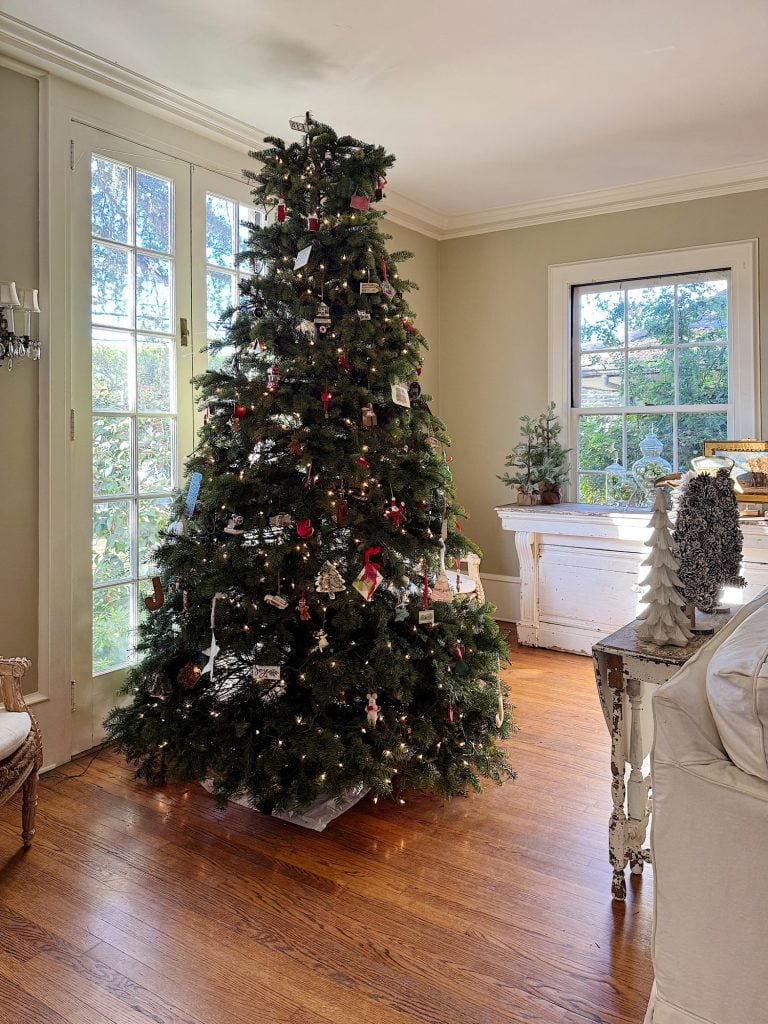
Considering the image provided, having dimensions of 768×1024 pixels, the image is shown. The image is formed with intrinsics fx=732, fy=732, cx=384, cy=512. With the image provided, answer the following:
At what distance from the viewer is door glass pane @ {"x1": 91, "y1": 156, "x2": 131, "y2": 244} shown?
3041 millimetres

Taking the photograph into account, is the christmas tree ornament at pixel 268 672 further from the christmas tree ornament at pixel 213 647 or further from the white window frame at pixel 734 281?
the white window frame at pixel 734 281

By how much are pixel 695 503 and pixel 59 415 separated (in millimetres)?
2372

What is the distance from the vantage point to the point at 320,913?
2.01 meters

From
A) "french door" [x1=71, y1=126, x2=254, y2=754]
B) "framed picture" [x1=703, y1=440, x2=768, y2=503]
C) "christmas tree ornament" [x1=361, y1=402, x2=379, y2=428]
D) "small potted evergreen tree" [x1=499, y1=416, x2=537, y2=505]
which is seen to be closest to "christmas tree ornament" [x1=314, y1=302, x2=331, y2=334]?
"christmas tree ornament" [x1=361, y1=402, x2=379, y2=428]

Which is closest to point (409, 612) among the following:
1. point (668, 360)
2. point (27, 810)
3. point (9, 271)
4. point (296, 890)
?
point (296, 890)

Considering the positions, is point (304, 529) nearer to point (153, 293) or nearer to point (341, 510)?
point (341, 510)

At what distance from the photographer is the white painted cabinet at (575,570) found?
165 inches

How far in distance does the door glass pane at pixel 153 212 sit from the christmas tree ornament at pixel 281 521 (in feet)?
5.04

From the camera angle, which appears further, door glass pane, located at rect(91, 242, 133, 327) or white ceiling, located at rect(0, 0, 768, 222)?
door glass pane, located at rect(91, 242, 133, 327)

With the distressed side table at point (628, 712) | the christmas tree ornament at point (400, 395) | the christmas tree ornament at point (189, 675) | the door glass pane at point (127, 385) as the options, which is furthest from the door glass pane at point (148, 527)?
the distressed side table at point (628, 712)

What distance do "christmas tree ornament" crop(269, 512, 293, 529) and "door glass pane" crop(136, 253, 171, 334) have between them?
51.0 inches

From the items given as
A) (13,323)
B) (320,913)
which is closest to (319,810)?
(320,913)

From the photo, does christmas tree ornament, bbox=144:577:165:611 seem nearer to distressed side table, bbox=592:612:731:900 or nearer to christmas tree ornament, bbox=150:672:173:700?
christmas tree ornament, bbox=150:672:173:700

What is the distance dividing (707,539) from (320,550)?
125 centimetres
